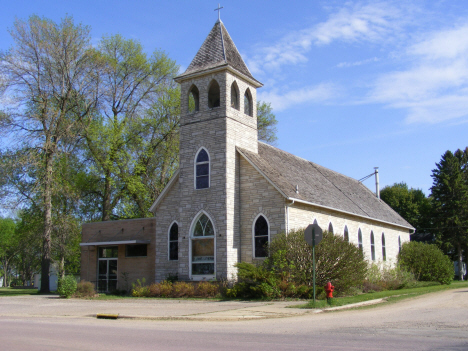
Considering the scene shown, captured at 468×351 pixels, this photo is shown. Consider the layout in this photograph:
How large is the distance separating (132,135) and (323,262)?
2344 centimetres

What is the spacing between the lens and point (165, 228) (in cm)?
2633

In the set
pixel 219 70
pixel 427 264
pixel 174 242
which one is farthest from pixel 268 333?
pixel 427 264

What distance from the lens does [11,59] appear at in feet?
103

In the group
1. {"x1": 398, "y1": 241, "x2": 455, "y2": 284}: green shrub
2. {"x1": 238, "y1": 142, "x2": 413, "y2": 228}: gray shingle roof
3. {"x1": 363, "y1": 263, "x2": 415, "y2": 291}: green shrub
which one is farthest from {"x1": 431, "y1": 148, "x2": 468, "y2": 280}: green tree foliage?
{"x1": 363, "y1": 263, "x2": 415, "y2": 291}: green shrub

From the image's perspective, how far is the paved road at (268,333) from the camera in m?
8.33

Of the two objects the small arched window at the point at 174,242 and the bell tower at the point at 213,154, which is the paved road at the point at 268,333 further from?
the small arched window at the point at 174,242

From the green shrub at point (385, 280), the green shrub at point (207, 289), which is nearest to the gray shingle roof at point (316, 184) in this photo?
the green shrub at point (385, 280)

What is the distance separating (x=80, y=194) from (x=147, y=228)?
11678 mm

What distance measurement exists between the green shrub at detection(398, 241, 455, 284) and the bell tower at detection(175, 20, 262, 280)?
14049 mm

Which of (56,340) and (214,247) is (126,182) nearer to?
(214,247)

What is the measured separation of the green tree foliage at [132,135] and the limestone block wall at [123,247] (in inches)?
296

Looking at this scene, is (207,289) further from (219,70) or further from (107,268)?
(219,70)

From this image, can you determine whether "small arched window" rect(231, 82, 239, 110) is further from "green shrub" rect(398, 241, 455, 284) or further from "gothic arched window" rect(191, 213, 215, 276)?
"green shrub" rect(398, 241, 455, 284)

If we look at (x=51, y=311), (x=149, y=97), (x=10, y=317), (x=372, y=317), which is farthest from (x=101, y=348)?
(x=149, y=97)
